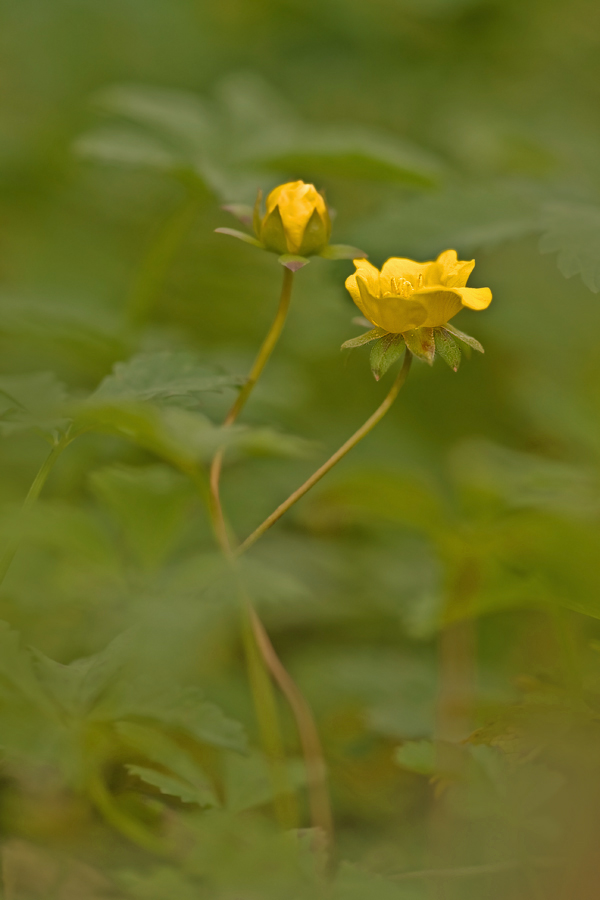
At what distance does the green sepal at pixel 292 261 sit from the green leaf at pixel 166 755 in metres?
0.56

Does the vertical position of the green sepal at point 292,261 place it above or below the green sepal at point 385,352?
above

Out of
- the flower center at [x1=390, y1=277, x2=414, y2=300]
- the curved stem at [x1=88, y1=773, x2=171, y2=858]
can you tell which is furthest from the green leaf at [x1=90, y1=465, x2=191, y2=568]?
the flower center at [x1=390, y1=277, x2=414, y2=300]

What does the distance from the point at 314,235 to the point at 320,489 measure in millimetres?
757

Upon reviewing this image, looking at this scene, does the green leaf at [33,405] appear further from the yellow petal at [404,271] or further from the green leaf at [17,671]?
the yellow petal at [404,271]

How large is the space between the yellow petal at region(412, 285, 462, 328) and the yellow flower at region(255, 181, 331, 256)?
0.19 meters

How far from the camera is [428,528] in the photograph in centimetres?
121

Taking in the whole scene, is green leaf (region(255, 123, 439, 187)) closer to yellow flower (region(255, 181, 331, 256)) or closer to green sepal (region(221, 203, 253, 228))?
green sepal (region(221, 203, 253, 228))

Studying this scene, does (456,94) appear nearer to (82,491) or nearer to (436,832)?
(82,491)

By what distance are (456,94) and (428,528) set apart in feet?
7.56

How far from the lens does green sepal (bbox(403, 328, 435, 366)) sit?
0.86 meters

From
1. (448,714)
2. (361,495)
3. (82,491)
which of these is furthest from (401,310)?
(82,491)

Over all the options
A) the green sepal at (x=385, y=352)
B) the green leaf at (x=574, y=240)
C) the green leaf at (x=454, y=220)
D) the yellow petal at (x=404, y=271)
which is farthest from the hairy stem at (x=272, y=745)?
the green leaf at (x=454, y=220)

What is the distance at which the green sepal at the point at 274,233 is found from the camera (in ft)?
3.09

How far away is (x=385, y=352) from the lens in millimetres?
883
